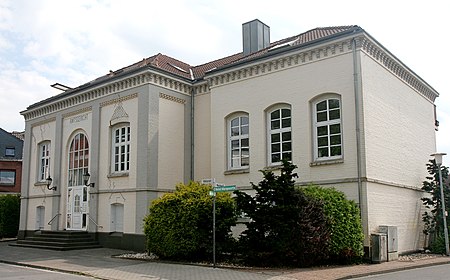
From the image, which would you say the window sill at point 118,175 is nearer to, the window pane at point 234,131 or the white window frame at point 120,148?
the white window frame at point 120,148

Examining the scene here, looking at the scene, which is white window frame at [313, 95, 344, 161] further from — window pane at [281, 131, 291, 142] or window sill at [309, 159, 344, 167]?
window pane at [281, 131, 291, 142]

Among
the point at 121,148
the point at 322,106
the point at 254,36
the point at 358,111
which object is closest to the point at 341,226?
the point at 358,111

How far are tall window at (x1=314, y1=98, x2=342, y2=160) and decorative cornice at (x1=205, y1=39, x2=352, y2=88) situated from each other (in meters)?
1.82

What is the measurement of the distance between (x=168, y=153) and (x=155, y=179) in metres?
1.55

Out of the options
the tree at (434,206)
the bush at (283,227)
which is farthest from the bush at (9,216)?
the tree at (434,206)

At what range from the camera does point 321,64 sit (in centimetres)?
1897

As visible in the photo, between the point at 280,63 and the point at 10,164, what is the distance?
39414mm

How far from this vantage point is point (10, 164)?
50594 mm

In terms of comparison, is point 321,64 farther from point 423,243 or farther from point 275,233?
point 423,243

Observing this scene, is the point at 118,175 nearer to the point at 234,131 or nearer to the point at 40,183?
the point at 234,131

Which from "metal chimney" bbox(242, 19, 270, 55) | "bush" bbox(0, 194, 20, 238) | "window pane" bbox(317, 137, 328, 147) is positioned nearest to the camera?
"window pane" bbox(317, 137, 328, 147)

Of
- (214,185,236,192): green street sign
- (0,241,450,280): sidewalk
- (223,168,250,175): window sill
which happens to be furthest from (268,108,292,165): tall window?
(0,241,450,280): sidewalk

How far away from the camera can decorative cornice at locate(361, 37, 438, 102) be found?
18438 millimetres

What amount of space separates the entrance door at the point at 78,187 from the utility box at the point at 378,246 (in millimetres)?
14283
